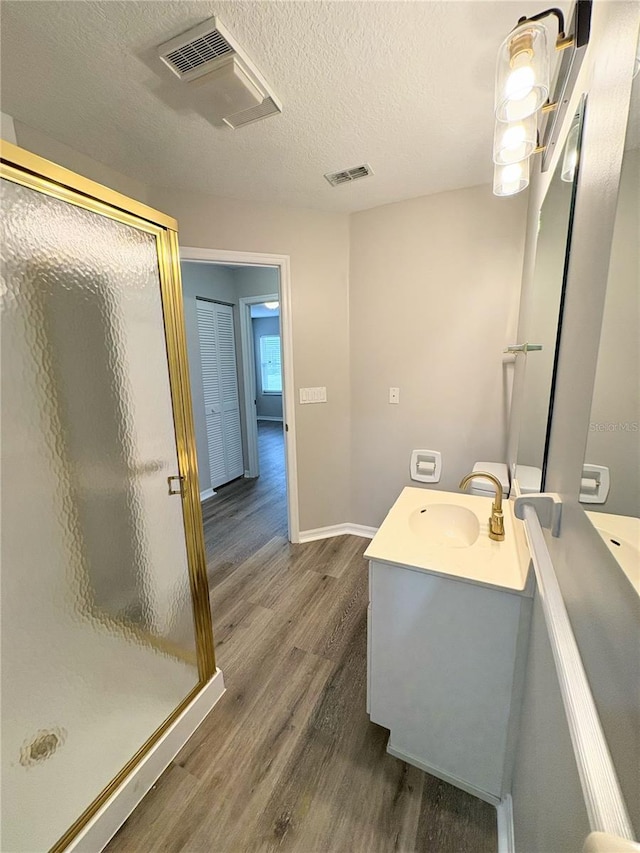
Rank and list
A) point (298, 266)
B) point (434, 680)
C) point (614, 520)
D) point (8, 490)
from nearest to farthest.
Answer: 1. point (614, 520)
2. point (8, 490)
3. point (434, 680)
4. point (298, 266)

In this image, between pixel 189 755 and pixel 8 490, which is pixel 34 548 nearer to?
pixel 8 490

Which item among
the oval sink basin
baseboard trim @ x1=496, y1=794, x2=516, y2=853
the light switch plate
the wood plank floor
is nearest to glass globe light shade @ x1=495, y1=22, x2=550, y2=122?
the oval sink basin

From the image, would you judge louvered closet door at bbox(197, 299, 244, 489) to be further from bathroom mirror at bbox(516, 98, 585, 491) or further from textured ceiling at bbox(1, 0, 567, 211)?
bathroom mirror at bbox(516, 98, 585, 491)

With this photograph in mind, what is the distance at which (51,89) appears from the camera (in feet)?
4.27

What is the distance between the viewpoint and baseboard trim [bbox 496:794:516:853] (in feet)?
3.18

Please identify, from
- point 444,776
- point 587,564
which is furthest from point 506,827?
point 587,564

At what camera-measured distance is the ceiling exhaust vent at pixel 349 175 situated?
191 centimetres

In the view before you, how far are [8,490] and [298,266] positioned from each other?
221 centimetres

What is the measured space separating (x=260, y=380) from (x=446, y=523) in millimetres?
7296

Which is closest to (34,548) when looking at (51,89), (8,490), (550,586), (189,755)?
(8,490)

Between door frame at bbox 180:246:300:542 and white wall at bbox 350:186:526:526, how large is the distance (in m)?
0.52

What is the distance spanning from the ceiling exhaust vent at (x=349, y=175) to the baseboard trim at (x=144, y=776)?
273cm

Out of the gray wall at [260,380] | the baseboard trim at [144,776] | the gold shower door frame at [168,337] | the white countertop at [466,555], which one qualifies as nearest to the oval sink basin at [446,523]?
the white countertop at [466,555]

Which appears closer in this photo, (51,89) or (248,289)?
(51,89)
